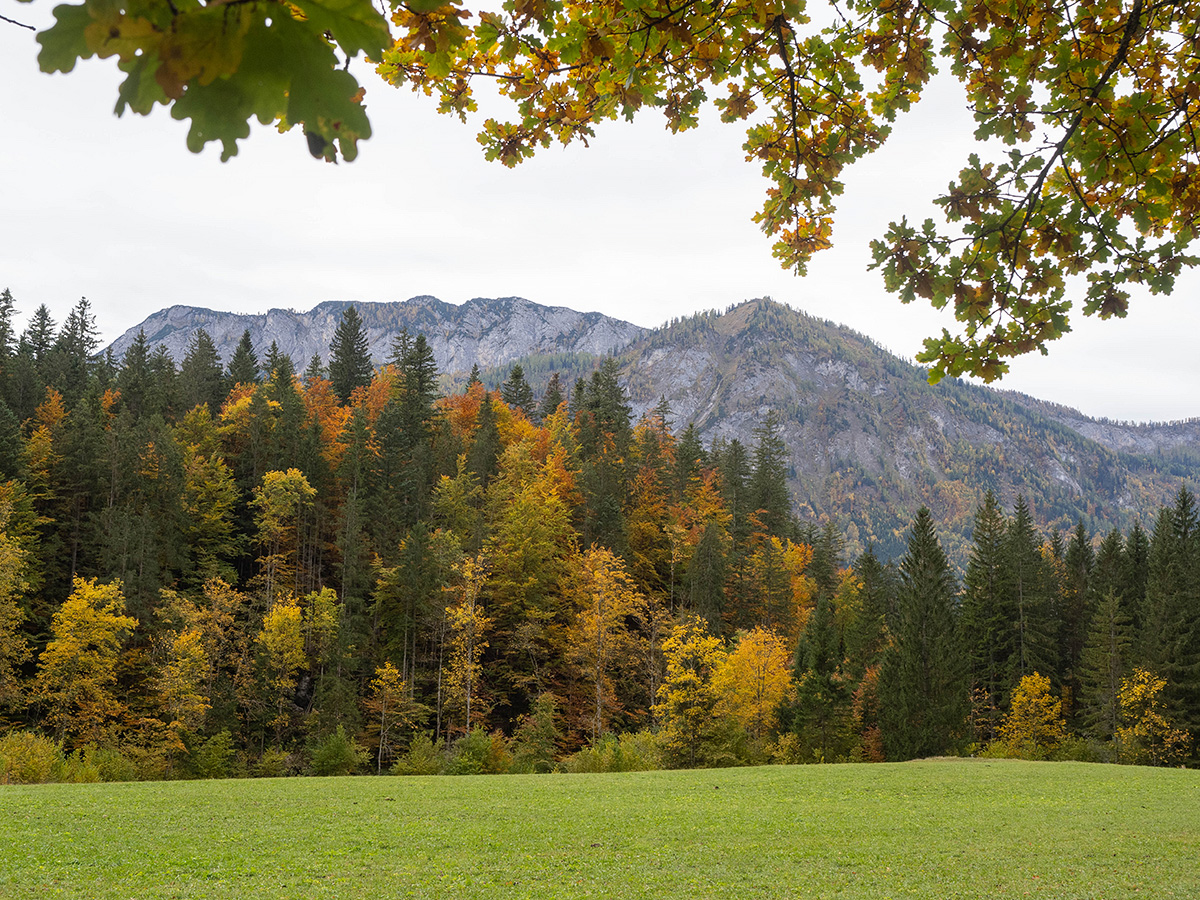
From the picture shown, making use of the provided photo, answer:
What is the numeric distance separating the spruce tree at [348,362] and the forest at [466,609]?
14.4 feet

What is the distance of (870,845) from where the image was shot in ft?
37.5

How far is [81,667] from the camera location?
2827 centimetres

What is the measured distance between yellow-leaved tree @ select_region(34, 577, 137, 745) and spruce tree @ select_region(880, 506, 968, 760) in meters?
36.1

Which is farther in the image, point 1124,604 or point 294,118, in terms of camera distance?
point 1124,604

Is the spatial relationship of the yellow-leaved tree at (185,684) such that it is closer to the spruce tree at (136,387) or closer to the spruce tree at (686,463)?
the spruce tree at (136,387)

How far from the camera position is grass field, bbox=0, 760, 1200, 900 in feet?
28.2

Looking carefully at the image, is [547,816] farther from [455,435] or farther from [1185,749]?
[1185,749]

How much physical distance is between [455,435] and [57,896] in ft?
142

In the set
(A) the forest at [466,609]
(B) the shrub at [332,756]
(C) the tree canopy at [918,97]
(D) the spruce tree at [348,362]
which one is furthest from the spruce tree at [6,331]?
(C) the tree canopy at [918,97]

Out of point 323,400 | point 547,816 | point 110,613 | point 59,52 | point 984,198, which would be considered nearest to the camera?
point 59,52

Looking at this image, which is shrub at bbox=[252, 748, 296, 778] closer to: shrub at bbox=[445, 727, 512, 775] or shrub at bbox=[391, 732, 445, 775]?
shrub at bbox=[391, 732, 445, 775]

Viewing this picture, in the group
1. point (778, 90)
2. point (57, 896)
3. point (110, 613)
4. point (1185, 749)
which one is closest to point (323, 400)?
point (110, 613)

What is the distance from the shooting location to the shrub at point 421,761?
26859mm

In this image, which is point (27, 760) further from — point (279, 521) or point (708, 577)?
point (708, 577)
